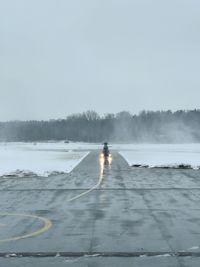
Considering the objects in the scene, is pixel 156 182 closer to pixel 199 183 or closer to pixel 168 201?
pixel 199 183

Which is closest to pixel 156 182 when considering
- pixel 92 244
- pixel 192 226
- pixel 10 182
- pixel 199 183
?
pixel 199 183

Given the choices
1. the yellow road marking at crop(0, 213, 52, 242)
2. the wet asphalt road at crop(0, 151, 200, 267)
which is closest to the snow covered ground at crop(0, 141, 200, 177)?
the wet asphalt road at crop(0, 151, 200, 267)

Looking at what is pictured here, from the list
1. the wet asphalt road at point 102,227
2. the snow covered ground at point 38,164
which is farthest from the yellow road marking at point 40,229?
the snow covered ground at point 38,164

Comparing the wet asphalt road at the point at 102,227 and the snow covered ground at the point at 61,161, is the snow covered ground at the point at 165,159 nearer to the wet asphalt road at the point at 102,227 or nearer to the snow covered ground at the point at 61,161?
the snow covered ground at the point at 61,161

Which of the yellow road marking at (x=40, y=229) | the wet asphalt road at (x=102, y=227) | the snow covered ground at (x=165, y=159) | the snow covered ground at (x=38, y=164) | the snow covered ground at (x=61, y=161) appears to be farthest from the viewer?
the snow covered ground at (x=165, y=159)

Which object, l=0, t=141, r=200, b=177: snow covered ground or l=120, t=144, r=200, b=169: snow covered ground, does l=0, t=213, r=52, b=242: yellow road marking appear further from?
l=120, t=144, r=200, b=169: snow covered ground

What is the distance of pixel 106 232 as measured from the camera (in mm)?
12484

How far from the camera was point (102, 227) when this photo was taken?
1324cm

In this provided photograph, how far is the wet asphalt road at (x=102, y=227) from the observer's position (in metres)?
9.73

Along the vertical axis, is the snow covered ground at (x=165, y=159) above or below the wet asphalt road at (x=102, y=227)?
below

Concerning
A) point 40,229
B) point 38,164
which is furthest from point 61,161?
point 40,229

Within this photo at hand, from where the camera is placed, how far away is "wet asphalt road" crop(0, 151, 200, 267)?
9727 millimetres

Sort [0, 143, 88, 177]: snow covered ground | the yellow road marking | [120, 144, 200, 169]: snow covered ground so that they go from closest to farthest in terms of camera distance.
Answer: the yellow road marking < [0, 143, 88, 177]: snow covered ground < [120, 144, 200, 169]: snow covered ground

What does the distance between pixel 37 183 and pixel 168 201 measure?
10.9 meters
